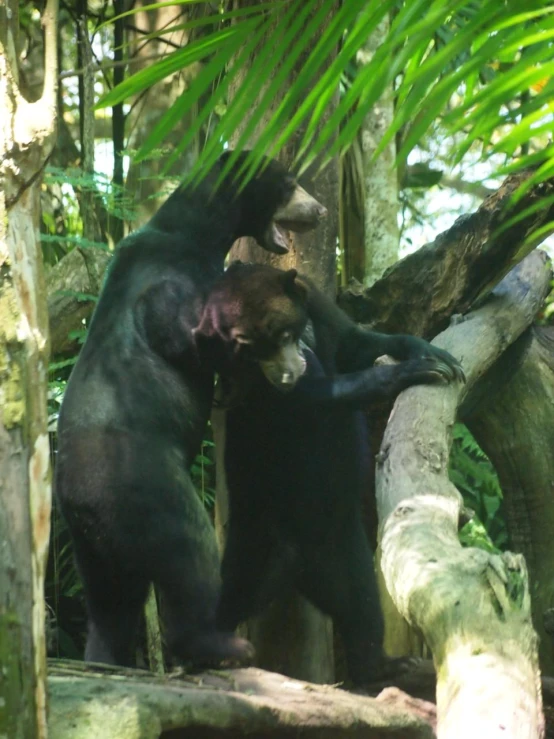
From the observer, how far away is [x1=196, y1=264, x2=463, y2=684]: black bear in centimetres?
407

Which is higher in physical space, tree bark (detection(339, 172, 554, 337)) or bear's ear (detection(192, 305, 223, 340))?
tree bark (detection(339, 172, 554, 337))

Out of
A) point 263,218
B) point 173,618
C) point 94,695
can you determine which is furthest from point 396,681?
point 263,218

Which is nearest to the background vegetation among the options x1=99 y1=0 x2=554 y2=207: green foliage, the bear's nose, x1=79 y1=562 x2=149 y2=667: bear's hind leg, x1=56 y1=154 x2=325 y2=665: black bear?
x1=99 y1=0 x2=554 y2=207: green foliage

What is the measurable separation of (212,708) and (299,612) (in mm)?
1886

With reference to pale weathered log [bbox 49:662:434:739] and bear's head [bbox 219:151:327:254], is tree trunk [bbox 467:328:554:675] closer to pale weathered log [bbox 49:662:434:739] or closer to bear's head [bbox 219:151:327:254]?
bear's head [bbox 219:151:327:254]

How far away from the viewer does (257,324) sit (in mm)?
4016

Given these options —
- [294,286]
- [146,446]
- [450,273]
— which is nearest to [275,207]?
[294,286]

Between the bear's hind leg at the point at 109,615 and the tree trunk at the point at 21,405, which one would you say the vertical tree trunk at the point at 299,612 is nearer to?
the bear's hind leg at the point at 109,615

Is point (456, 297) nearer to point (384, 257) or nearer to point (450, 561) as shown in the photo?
point (384, 257)

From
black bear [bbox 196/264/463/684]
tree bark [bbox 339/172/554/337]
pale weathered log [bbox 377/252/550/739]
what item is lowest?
pale weathered log [bbox 377/252/550/739]

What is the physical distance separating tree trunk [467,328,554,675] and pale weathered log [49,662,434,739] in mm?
2064

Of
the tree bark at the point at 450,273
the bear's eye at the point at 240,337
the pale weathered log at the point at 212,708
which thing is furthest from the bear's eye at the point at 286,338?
the pale weathered log at the point at 212,708

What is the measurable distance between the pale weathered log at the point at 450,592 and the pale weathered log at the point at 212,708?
2.53 feet

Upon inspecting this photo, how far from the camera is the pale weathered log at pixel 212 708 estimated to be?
8.09ft
